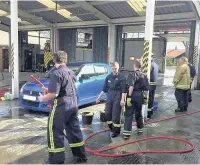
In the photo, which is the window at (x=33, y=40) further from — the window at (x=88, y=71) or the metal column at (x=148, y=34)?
the metal column at (x=148, y=34)

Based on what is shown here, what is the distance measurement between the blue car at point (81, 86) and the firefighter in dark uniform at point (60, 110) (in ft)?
10.4

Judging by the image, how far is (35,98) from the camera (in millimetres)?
6883

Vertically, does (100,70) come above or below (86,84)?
above

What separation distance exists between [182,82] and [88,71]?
3096 millimetres

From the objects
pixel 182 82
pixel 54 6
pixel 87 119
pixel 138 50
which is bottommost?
pixel 87 119

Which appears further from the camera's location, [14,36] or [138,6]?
[138,6]

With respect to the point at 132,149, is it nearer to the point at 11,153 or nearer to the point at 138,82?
the point at 138,82

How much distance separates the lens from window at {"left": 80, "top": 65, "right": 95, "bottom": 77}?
781 centimetres

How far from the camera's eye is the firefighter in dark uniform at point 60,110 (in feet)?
11.6

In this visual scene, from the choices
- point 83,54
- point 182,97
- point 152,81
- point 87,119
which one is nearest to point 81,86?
point 87,119

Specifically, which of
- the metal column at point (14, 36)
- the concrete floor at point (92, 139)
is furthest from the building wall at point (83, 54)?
the concrete floor at point (92, 139)

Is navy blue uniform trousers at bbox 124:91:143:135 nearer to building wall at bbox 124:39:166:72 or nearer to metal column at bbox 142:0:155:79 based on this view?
metal column at bbox 142:0:155:79

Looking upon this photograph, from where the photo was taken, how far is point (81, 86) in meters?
7.48

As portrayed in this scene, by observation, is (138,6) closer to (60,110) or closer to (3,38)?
(60,110)
